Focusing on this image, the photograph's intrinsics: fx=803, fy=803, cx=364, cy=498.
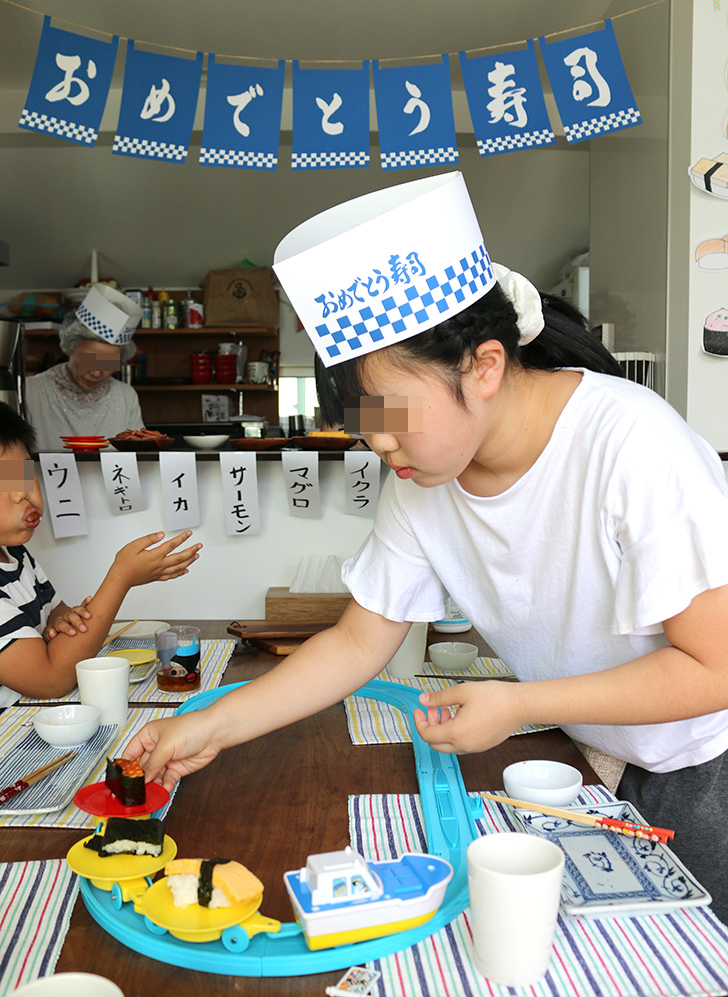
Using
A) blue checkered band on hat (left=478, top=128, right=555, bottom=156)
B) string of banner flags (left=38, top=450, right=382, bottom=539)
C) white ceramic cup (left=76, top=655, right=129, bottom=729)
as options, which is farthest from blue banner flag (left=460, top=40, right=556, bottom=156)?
white ceramic cup (left=76, top=655, right=129, bottom=729)

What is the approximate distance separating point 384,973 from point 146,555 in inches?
42.8

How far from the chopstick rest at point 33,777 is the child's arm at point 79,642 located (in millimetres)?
309

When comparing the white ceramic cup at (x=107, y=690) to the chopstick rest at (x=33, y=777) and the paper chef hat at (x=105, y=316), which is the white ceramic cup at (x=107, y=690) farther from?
the paper chef hat at (x=105, y=316)

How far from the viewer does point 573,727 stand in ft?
3.70

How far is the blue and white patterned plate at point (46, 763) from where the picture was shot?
97cm

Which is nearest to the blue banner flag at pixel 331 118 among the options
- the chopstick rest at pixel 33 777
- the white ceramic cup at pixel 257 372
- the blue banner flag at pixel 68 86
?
the blue banner flag at pixel 68 86

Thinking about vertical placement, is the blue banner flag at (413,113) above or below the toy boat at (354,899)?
above

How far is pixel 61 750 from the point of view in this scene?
3.75 feet

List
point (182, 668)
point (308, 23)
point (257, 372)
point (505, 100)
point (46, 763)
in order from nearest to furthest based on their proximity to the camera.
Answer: point (46, 763), point (182, 668), point (505, 100), point (308, 23), point (257, 372)

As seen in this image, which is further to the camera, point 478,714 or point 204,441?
point 204,441

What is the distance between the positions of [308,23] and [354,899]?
11.2 feet

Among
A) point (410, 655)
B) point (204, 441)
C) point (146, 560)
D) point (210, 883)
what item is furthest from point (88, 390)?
point (210, 883)

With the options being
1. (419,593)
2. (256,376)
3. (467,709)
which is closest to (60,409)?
(256,376)

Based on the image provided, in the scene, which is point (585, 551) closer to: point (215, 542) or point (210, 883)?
point (210, 883)
